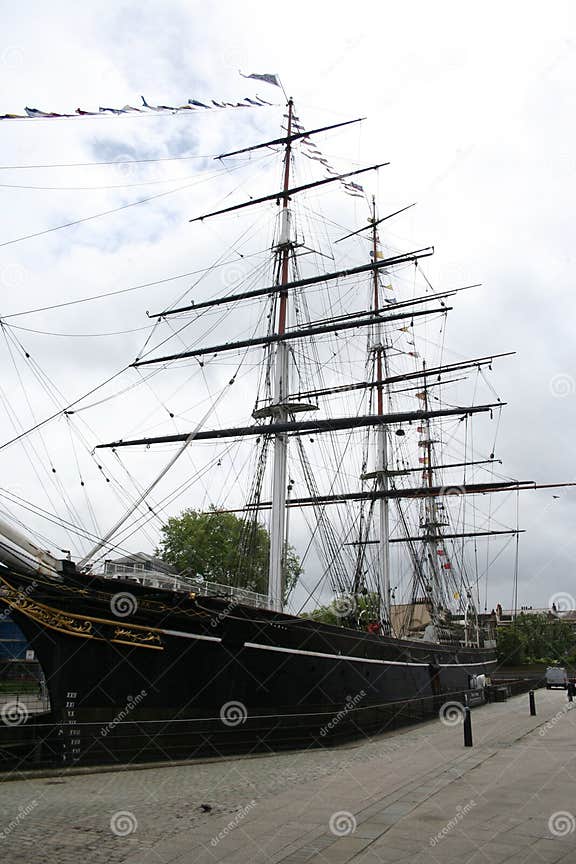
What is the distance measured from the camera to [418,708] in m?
20.6

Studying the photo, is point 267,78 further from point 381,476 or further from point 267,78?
point 381,476

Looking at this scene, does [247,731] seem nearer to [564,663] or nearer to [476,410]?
[476,410]

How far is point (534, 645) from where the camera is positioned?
5812 cm

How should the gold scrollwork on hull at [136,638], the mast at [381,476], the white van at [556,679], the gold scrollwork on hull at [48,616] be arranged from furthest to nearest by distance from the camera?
1. the white van at [556,679]
2. the mast at [381,476]
3. the gold scrollwork on hull at [136,638]
4. the gold scrollwork on hull at [48,616]

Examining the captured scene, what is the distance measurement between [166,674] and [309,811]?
5209 mm

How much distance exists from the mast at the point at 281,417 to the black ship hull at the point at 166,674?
2074mm

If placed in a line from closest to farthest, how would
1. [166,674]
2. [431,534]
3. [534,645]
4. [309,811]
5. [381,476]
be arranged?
[309,811] < [166,674] < [381,476] < [431,534] < [534,645]

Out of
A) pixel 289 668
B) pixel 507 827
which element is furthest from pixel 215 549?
pixel 507 827

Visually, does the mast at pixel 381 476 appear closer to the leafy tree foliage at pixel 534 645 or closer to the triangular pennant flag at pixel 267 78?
the triangular pennant flag at pixel 267 78

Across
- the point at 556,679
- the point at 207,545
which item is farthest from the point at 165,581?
the point at 207,545

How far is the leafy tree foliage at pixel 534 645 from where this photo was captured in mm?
56562

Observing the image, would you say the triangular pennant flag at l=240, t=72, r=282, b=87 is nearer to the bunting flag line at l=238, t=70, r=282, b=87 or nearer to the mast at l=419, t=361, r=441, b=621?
the bunting flag line at l=238, t=70, r=282, b=87

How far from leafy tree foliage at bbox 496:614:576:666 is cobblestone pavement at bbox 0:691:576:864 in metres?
47.9

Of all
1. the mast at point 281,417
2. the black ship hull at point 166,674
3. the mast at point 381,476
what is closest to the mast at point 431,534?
the mast at point 381,476
